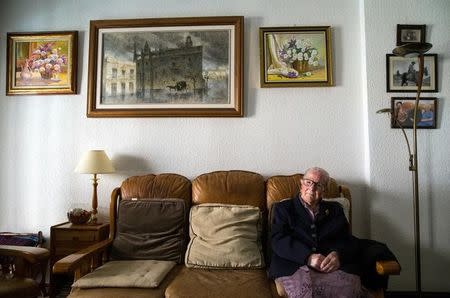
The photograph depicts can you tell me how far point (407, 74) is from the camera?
228cm

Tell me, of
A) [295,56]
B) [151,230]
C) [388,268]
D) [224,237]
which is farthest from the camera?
[295,56]

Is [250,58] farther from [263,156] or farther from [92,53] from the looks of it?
[92,53]

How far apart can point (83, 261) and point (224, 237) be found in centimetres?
86

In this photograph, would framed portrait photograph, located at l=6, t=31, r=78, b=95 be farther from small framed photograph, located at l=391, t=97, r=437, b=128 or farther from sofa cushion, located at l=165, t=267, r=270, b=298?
small framed photograph, located at l=391, t=97, r=437, b=128

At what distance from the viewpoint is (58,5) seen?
2.58m

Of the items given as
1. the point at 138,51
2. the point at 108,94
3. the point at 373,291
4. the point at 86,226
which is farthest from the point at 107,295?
the point at 138,51

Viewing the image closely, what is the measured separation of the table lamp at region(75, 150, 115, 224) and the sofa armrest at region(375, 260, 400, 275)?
1968mm

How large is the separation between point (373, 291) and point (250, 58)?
1.93 metres

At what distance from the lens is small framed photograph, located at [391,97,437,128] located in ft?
7.36

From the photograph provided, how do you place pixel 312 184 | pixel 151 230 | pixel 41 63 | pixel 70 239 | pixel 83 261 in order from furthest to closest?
pixel 41 63 → pixel 70 239 → pixel 151 230 → pixel 312 184 → pixel 83 261

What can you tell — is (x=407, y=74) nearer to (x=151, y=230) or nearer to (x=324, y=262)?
(x=324, y=262)

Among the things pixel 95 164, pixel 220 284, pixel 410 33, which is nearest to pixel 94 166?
pixel 95 164

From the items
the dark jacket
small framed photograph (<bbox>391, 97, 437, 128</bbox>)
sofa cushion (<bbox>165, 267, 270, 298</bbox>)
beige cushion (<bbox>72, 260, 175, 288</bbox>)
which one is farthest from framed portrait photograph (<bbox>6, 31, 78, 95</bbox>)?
small framed photograph (<bbox>391, 97, 437, 128</bbox>)

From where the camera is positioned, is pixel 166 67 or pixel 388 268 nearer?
pixel 388 268
